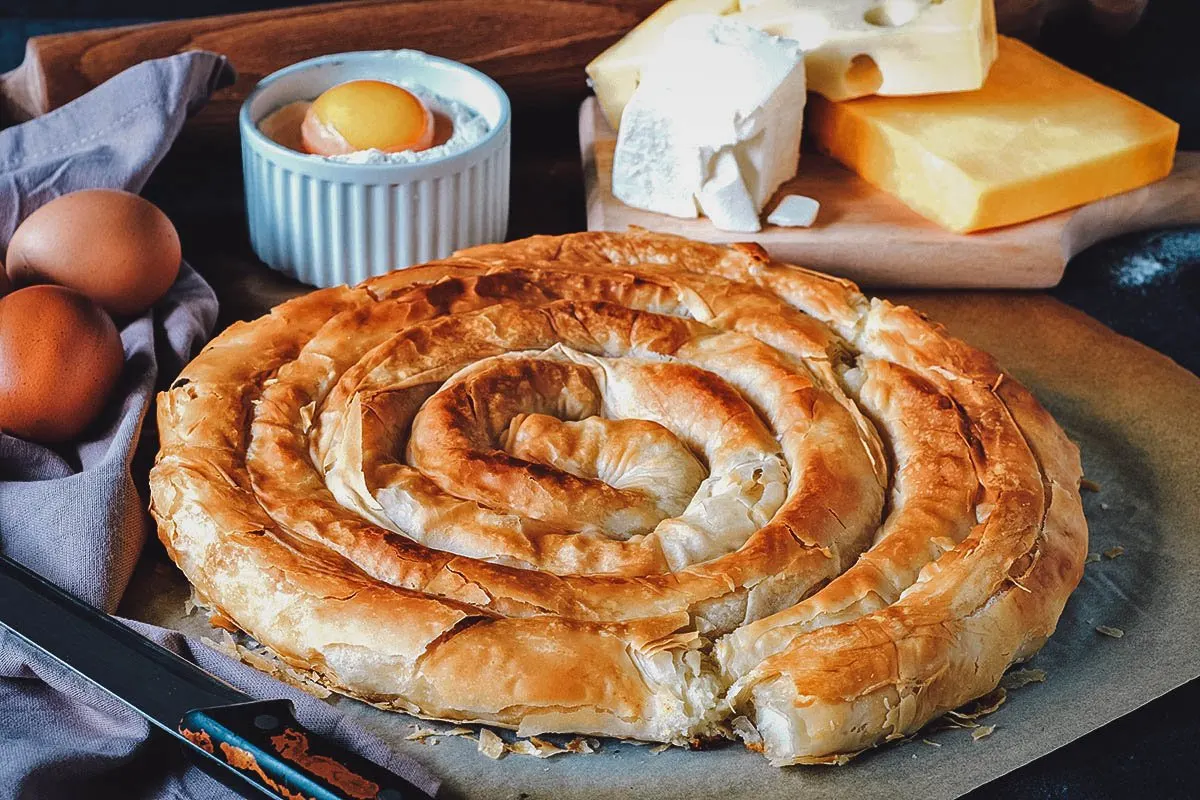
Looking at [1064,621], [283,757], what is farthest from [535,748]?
[1064,621]

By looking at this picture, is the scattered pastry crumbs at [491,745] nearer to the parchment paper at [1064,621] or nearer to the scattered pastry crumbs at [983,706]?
the parchment paper at [1064,621]

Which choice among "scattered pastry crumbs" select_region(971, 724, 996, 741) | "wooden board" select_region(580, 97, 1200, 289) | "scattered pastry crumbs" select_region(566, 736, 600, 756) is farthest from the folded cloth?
"wooden board" select_region(580, 97, 1200, 289)

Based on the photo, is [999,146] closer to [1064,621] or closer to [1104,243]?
[1104,243]

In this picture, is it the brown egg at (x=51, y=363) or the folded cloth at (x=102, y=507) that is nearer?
the folded cloth at (x=102, y=507)

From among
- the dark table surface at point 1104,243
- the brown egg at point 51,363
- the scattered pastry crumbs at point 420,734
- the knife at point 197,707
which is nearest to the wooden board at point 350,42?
the dark table surface at point 1104,243

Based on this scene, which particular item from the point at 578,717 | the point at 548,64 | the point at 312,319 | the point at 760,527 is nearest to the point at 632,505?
the point at 760,527

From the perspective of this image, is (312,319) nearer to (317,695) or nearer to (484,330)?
(484,330)

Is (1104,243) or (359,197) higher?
(359,197)
